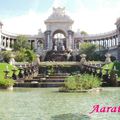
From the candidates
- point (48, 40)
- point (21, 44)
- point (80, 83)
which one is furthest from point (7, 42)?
point (80, 83)

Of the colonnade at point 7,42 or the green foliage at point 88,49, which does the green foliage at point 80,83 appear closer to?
the green foliage at point 88,49

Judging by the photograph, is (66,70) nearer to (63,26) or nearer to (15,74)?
(15,74)

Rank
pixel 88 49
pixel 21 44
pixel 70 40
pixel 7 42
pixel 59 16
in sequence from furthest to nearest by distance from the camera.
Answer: pixel 59 16, pixel 70 40, pixel 7 42, pixel 21 44, pixel 88 49

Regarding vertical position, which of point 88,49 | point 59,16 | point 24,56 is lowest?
point 24,56

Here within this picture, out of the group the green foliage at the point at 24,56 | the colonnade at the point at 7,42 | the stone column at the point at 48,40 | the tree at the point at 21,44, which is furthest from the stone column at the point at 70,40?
the green foliage at the point at 24,56

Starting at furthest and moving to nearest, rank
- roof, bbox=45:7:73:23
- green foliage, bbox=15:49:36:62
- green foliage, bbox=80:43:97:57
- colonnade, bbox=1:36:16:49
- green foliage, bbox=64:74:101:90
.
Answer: roof, bbox=45:7:73:23
colonnade, bbox=1:36:16:49
green foliage, bbox=80:43:97:57
green foliage, bbox=15:49:36:62
green foliage, bbox=64:74:101:90

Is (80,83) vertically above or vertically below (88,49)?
below

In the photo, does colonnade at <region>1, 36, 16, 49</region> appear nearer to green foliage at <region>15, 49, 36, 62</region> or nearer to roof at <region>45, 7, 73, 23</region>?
roof at <region>45, 7, 73, 23</region>

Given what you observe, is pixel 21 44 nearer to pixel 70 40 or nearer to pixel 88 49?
pixel 88 49

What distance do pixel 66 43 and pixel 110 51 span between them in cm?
1596

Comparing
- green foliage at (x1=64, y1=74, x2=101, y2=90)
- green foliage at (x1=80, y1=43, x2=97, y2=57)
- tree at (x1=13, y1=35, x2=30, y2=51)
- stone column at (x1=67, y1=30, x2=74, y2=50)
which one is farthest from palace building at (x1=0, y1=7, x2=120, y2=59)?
green foliage at (x1=64, y1=74, x2=101, y2=90)

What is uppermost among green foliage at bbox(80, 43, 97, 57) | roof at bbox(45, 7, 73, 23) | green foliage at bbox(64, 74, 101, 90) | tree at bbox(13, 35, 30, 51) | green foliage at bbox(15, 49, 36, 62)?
roof at bbox(45, 7, 73, 23)

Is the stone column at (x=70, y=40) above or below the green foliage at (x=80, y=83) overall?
above

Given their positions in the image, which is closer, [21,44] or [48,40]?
[21,44]
